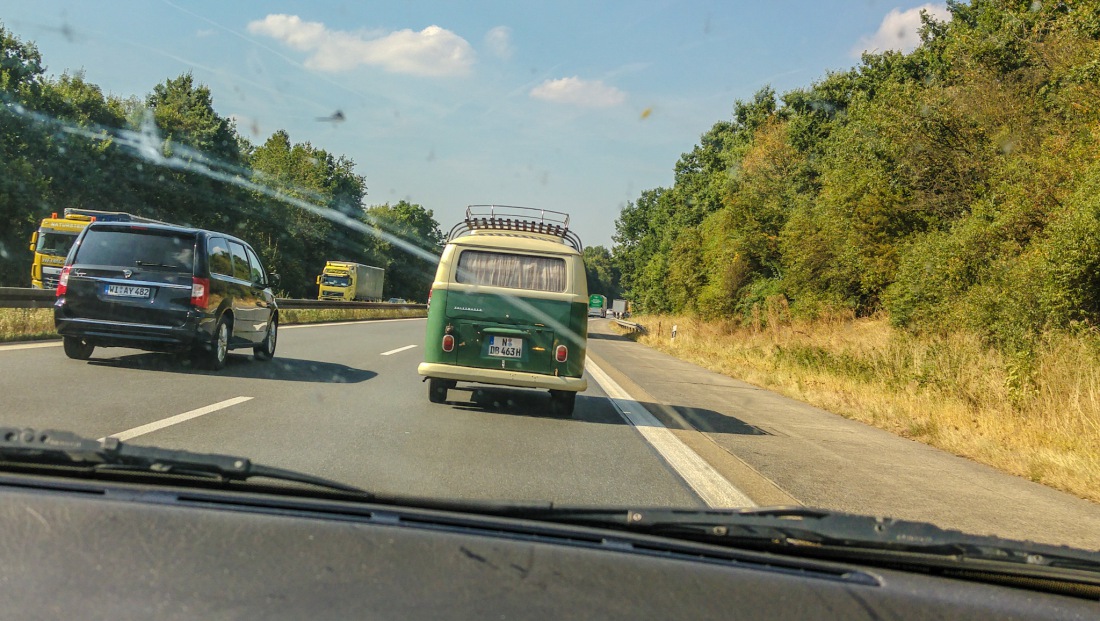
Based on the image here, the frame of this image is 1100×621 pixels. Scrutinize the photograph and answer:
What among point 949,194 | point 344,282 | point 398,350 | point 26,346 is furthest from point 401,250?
point 26,346

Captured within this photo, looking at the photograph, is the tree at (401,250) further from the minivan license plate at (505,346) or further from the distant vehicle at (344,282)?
the minivan license plate at (505,346)

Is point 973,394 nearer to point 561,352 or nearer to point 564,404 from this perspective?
point 564,404

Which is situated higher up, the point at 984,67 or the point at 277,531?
the point at 984,67

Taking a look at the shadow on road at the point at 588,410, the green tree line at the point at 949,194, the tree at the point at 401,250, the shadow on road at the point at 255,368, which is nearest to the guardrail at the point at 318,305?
the shadow on road at the point at 255,368

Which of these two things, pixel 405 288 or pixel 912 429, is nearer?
pixel 912 429

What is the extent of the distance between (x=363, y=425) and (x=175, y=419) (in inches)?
63.7

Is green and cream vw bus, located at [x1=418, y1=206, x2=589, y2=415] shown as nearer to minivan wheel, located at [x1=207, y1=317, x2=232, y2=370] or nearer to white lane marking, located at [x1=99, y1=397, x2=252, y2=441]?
white lane marking, located at [x1=99, y1=397, x2=252, y2=441]

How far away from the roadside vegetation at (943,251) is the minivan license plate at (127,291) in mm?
9555

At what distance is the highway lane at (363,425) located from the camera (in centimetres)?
608

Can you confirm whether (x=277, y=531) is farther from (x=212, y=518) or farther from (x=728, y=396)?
(x=728, y=396)

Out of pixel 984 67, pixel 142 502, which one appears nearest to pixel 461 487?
pixel 142 502

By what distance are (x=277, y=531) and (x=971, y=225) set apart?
24751 millimetres

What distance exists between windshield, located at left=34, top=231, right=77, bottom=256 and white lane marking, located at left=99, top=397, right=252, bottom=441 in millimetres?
23307

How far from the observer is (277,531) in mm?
2703
